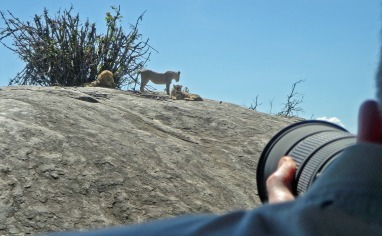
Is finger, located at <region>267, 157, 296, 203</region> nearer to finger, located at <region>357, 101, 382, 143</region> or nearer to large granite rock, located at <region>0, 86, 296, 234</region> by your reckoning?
finger, located at <region>357, 101, 382, 143</region>

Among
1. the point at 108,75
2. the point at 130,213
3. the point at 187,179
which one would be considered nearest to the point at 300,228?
the point at 130,213

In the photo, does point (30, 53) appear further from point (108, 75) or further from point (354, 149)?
point (354, 149)

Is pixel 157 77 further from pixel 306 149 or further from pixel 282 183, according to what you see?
pixel 282 183

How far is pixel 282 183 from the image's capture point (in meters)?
1.20

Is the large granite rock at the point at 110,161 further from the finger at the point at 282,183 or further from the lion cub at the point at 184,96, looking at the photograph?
the finger at the point at 282,183

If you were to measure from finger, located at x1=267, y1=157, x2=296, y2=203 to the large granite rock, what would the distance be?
193 centimetres

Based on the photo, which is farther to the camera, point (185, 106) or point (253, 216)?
point (185, 106)

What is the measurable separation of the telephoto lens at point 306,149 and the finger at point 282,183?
0.04 ft

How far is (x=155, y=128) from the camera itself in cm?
453

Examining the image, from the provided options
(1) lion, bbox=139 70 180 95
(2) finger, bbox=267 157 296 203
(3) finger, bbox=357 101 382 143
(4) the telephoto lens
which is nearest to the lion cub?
(1) lion, bbox=139 70 180 95

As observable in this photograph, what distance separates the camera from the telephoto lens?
3.93 ft

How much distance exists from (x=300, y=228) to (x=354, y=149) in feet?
0.41

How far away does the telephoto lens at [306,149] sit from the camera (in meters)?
1.20

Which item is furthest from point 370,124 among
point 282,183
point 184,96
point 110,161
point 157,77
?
point 157,77
